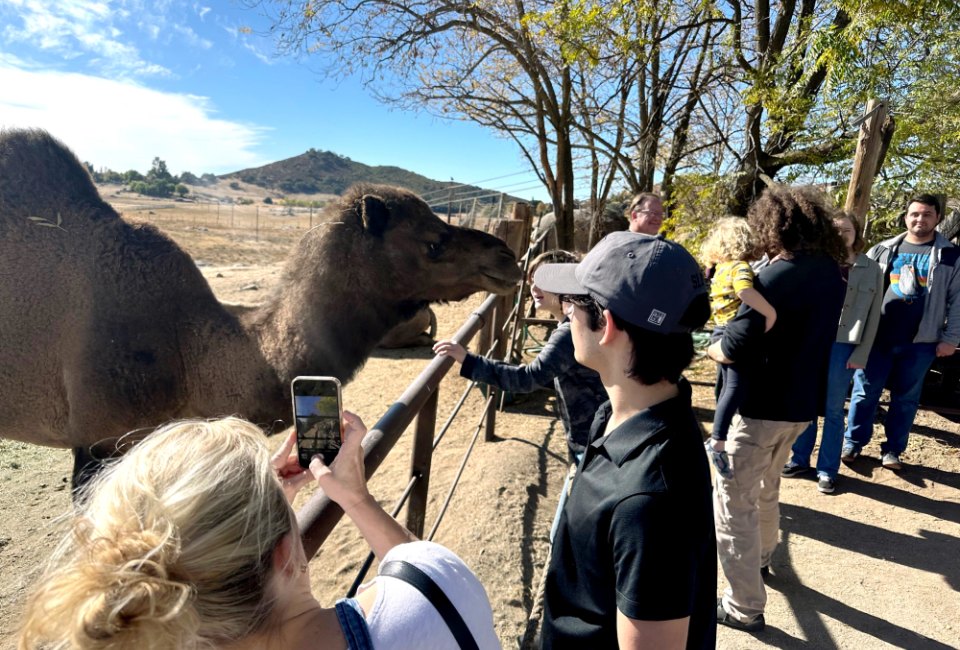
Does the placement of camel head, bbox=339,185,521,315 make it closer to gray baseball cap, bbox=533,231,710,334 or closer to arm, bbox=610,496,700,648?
gray baseball cap, bbox=533,231,710,334

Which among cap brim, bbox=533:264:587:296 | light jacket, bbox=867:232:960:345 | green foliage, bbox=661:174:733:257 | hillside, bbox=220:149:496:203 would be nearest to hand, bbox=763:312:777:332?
cap brim, bbox=533:264:587:296

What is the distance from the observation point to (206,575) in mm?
756

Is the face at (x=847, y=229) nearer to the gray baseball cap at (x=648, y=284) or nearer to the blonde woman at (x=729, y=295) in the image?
the blonde woman at (x=729, y=295)

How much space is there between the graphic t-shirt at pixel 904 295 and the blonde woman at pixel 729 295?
99.4 inches

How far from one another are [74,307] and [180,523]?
120 inches

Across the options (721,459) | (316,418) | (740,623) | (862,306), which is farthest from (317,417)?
(862,306)

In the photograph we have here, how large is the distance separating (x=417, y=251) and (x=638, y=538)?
9.01ft

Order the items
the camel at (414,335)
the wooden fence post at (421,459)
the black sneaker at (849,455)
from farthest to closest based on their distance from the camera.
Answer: the camel at (414,335), the black sneaker at (849,455), the wooden fence post at (421,459)

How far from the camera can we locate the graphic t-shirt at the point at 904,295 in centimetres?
497

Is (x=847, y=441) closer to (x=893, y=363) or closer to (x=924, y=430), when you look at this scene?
(x=893, y=363)

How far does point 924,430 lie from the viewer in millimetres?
6059

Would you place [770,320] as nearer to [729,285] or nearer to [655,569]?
[729,285]

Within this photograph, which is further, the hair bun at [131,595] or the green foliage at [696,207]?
the green foliage at [696,207]

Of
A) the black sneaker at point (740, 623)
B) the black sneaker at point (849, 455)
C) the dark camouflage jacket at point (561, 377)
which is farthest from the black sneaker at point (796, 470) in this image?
the dark camouflage jacket at point (561, 377)
